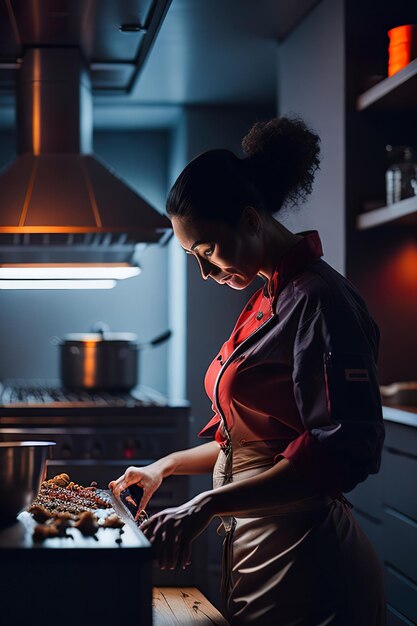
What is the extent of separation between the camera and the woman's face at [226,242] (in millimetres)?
1635

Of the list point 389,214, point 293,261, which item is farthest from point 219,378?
point 389,214

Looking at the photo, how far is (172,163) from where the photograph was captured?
4949mm

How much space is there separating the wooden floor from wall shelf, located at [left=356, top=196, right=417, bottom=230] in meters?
1.24

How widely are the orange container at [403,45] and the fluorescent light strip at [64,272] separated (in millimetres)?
1123

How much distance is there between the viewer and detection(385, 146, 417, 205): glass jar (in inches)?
112

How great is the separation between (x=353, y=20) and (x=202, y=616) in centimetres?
Answer: 198

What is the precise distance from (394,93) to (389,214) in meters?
0.37

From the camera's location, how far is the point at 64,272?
10.5ft

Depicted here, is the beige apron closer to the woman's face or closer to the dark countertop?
the woman's face

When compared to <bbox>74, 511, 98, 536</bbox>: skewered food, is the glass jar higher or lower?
higher

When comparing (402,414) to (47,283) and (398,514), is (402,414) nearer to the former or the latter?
(398,514)

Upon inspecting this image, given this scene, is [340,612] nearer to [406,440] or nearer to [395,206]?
[406,440]

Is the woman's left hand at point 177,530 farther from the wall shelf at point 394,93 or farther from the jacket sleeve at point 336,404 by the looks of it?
the wall shelf at point 394,93

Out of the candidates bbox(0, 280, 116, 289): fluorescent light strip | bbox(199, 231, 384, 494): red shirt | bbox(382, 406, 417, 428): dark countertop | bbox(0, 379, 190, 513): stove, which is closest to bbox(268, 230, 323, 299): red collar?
bbox(199, 231, 384, 494): red shirt
